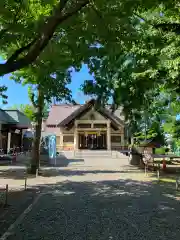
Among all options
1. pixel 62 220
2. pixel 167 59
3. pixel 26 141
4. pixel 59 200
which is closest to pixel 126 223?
pixel 62 220

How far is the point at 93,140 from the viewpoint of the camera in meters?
50.2

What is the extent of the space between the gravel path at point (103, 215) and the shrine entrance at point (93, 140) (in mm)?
35521

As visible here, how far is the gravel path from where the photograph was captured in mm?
6707

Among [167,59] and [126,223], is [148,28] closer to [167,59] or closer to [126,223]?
[167,59]

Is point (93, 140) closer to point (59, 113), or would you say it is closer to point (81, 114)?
point (81, 114)

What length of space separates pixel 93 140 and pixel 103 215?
137ft

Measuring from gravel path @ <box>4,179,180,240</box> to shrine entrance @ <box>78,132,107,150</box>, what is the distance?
117 ft

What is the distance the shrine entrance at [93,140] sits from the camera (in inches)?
1939

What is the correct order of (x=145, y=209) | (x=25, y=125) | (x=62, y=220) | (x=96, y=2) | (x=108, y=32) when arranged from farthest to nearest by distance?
1. (x=25, y=125)
2. (x=145, y=209)
3. (x=108, y=32)
4. (x=62, y=220)
5. (x=96, y=2)

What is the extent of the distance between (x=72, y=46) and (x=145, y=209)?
5161 mm

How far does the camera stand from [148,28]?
46.1ft

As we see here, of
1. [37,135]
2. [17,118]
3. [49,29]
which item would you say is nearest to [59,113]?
[17,118]

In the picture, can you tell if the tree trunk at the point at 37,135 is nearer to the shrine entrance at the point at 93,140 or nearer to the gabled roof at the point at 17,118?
the gabled roof at the point at 17,118

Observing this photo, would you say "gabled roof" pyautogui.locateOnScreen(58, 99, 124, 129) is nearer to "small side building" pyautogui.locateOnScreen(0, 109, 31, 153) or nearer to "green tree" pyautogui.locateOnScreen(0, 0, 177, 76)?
"small side building" pyautogui.locateOnScreen(0, 109, 31, 153)
